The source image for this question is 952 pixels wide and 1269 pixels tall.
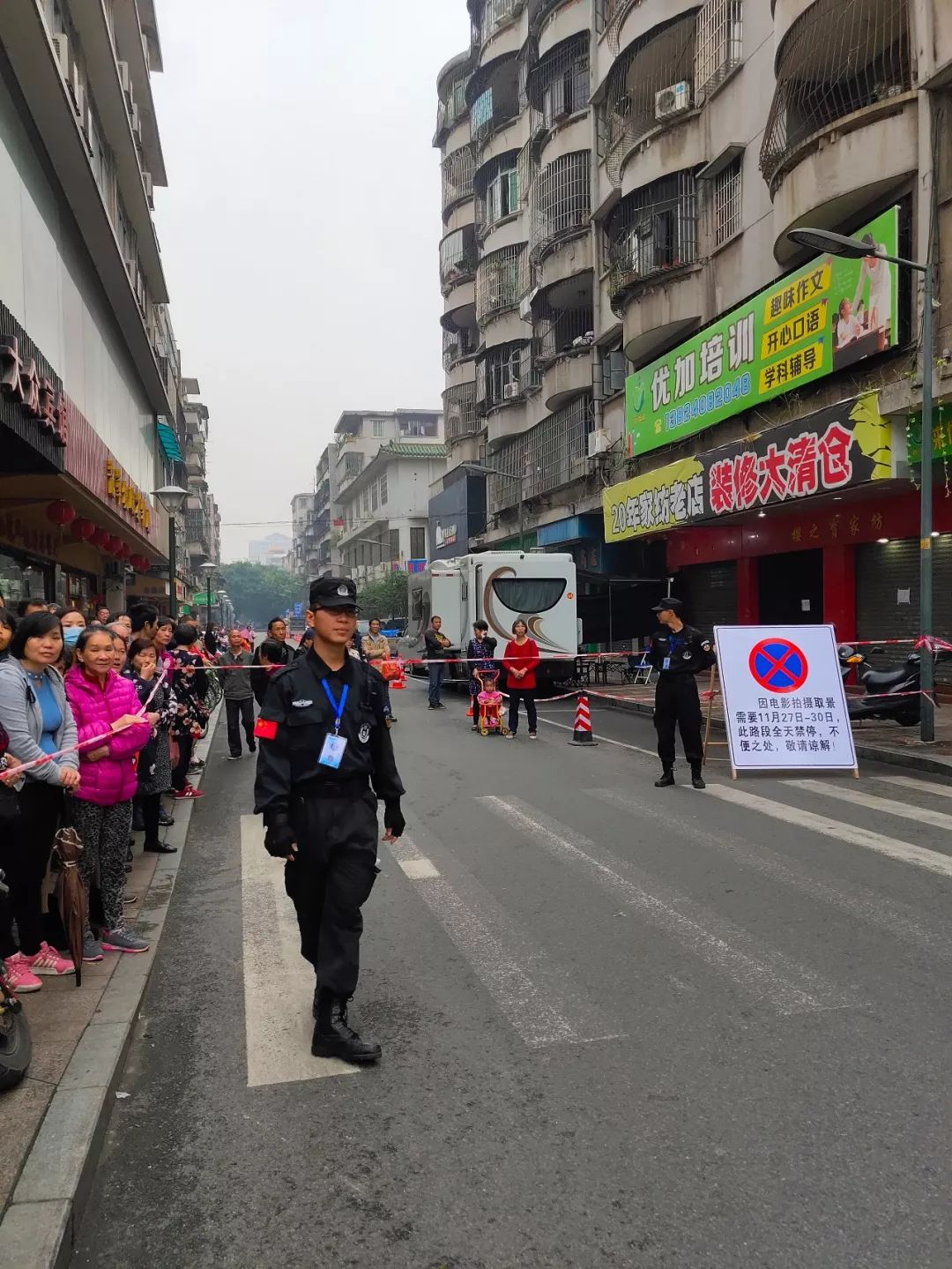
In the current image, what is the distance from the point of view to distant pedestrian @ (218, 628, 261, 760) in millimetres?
12969

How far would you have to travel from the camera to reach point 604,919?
222 inches

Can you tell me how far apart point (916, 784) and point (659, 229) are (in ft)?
56.4

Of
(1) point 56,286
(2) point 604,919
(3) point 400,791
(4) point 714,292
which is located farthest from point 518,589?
(3) point 400,791

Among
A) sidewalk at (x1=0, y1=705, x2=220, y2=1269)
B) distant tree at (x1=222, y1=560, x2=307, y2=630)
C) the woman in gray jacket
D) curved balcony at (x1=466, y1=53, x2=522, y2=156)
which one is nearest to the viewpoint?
sidewalk at (x1=0, y1=705, x2=220, y2=1269)

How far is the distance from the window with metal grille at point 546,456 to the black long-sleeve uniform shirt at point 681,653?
65.6 feet

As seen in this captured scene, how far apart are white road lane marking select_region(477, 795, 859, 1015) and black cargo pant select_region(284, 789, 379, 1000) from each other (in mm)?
1944

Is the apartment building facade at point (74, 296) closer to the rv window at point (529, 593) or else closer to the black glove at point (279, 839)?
the black glove at point (279, 839)

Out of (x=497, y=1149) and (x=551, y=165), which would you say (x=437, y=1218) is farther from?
(x=551, y=165)

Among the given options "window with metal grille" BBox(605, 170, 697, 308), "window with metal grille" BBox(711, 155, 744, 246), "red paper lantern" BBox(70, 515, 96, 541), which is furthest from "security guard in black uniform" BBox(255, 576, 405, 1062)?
"window with metal grille" BBox(605, 170, 697, 308)

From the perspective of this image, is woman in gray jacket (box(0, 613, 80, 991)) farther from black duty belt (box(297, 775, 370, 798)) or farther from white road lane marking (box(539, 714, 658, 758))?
white road lane marking (box(539, 714, 658, 758))

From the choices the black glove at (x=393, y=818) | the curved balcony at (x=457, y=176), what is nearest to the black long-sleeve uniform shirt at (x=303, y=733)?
the black glove at (x=393, y=818)

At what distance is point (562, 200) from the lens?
3002 cm

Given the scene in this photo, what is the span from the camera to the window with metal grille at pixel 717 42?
20.1 meters

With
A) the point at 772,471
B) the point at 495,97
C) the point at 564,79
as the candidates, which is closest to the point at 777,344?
the point at 772,471
